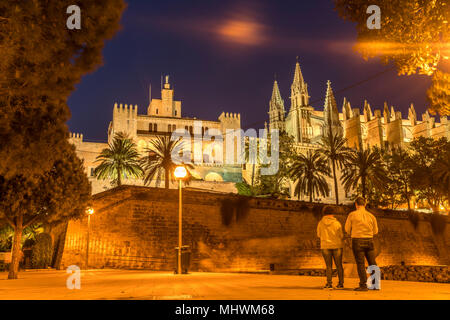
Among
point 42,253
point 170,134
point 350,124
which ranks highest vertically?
point 350,124

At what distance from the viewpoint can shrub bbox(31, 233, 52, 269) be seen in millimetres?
22422

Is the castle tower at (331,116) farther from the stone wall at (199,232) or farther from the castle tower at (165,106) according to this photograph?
the stone wall at (199,232)

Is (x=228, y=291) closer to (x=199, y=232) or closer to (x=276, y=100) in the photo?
(x=199, y=232)

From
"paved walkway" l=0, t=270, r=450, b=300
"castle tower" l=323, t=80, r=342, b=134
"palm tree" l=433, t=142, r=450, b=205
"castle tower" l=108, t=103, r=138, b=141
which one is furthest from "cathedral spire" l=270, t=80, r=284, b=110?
"paved walkway" l=0, t=270, r=450, b=300

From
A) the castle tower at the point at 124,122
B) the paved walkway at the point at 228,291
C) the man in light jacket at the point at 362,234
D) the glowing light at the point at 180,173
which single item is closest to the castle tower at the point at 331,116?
the castle tower at the point at 124,122

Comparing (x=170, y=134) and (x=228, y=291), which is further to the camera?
(x=170, y=134)

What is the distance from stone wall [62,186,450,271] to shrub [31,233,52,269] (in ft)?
4.93

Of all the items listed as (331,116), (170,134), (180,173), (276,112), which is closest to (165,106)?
(170,134)

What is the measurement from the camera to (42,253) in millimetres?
22531

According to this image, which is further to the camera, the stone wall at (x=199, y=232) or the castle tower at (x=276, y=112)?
the castle tower at (x=276, y=112)

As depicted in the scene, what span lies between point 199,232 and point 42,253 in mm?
8934

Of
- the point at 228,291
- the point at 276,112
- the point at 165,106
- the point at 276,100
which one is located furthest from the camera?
the point at 276,100

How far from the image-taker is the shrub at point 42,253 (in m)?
22.4

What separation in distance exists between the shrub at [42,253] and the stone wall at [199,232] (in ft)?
4.93
